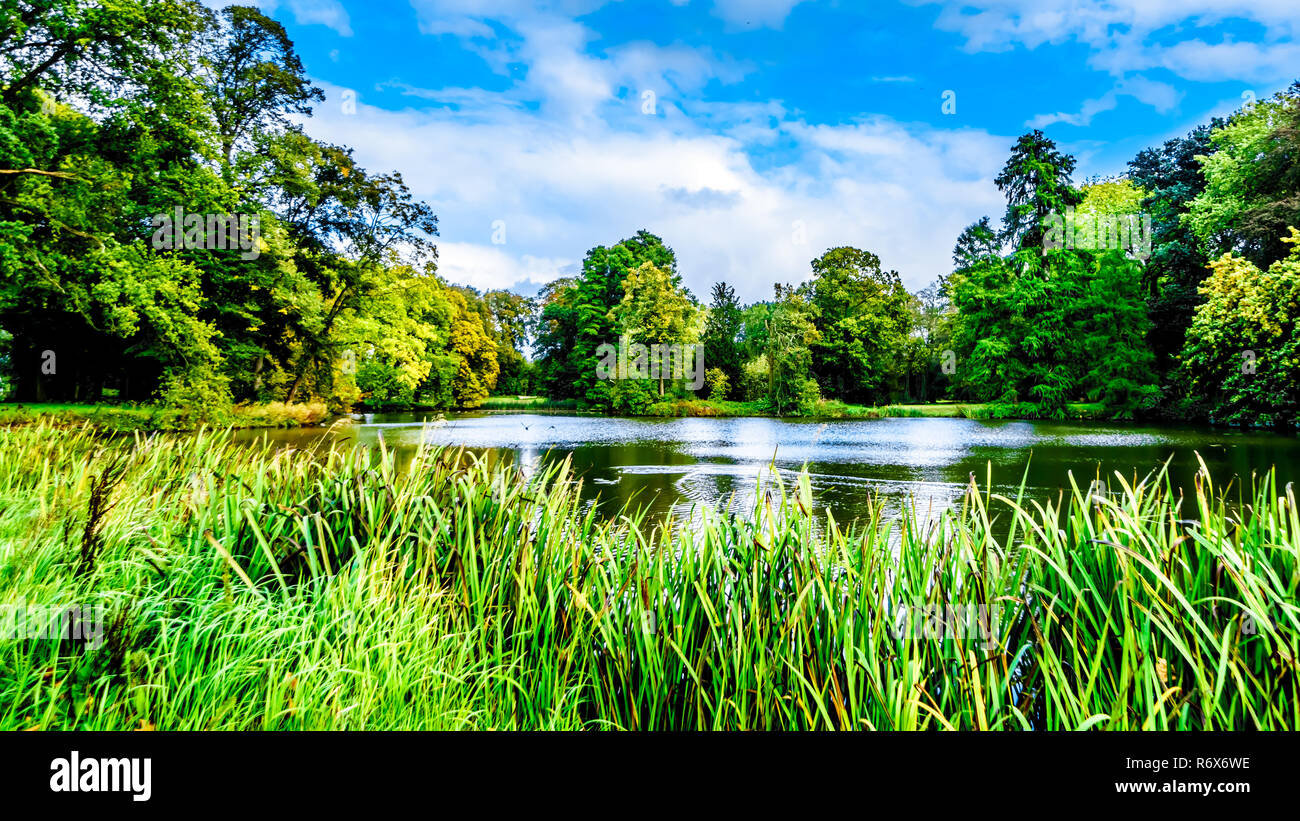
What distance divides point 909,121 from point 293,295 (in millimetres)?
21155

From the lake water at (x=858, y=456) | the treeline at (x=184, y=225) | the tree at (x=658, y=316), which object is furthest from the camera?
the tree at (x=658, y=316)

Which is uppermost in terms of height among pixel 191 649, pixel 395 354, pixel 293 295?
pixel 293 295

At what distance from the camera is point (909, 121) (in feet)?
28.3

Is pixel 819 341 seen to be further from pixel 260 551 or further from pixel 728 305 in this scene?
pixel 260 551

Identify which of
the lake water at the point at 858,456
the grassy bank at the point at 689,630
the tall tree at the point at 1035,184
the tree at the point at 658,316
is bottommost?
the lake water at the point at 858,456

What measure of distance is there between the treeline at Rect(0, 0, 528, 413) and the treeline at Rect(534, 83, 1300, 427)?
49.2ft

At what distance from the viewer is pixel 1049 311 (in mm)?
34375
